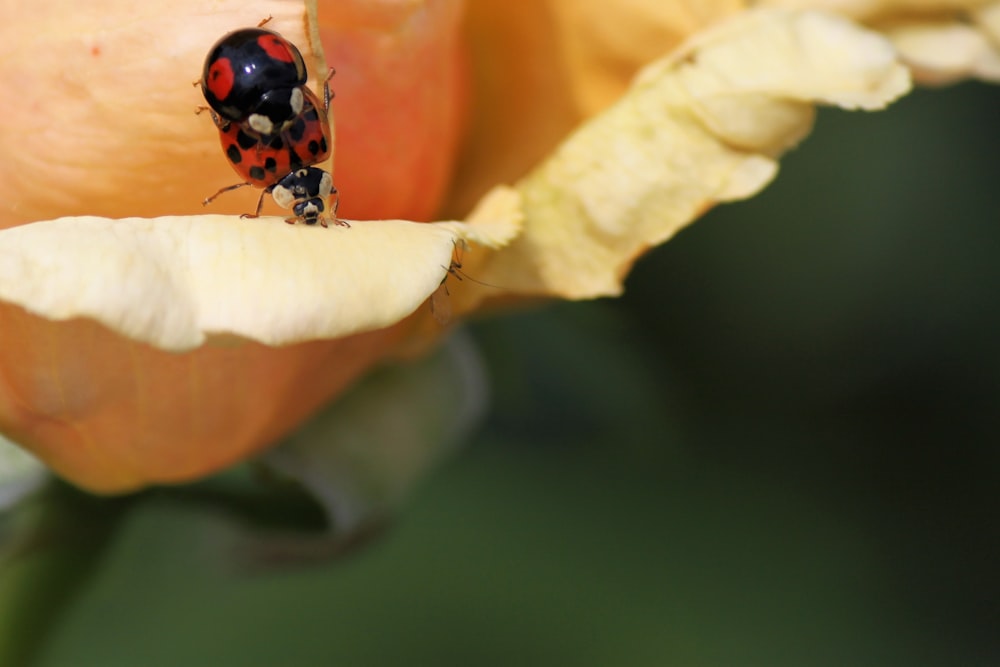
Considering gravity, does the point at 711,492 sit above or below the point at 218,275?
below

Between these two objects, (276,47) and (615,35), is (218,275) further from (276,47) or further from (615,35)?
(615,35)

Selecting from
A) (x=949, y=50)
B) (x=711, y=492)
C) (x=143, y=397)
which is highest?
(x=949, y=50)

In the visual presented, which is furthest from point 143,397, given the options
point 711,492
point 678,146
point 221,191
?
point 711,492

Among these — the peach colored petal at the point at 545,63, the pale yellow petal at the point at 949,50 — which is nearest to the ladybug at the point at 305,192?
the peach colored petal at the point at 545,63

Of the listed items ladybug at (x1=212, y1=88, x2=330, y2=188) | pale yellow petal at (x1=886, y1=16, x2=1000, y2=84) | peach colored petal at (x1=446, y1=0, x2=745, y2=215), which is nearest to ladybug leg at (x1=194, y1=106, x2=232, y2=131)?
ladybug at (x1=212, y1=88, x2=330, y2=188)

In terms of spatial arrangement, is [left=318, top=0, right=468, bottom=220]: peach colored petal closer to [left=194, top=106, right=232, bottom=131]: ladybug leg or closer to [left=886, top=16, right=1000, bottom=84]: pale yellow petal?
[left=194, top=106, right=232, bottom=131]: ladybug leg

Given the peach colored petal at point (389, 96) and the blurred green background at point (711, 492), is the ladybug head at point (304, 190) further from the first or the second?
the blurred green background at point (711, 492)

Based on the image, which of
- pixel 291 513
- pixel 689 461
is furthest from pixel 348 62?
pixel 689 461
